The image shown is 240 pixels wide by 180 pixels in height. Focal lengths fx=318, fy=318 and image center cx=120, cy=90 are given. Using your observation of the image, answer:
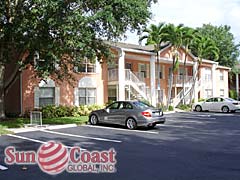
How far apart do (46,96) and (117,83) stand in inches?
248

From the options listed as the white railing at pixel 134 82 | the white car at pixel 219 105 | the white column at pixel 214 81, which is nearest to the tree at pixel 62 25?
the white railing at pixel 134 82

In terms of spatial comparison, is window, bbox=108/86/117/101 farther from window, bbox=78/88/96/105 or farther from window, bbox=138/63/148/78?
window, bbox=138/63/148/78

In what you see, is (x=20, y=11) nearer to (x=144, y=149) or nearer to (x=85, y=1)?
(x=85, y=1)

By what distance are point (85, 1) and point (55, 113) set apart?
987 centimetres

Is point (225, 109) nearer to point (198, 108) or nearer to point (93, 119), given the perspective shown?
point (198, 108)

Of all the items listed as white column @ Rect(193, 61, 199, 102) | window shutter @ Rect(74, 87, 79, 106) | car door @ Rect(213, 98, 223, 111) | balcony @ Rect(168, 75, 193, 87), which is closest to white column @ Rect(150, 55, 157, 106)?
balcony @ Rect(168, 75, 193, 87)

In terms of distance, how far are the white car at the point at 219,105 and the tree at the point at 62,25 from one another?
1457 cm

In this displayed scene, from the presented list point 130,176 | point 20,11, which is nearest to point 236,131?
point 130,176

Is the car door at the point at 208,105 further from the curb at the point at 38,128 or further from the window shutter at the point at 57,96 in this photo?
the curb at the point at 38,128

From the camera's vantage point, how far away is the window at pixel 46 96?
24.2m

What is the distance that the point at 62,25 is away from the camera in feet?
49.7

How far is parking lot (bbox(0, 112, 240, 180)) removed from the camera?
24.2 feet

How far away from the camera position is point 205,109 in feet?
99.3

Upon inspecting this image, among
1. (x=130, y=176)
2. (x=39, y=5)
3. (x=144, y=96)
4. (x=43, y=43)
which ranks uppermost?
(x=39, y=5)
